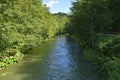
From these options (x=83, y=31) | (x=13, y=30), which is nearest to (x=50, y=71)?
(x=13, y=30)

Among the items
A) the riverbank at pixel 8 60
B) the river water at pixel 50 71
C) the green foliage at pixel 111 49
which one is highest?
the green foliage at pixel 111 49

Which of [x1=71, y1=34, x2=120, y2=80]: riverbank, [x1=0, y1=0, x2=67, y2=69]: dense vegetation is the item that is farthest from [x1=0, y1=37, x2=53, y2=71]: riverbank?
[x1=71, y1=34, x2=120, y2=80]: riverbank

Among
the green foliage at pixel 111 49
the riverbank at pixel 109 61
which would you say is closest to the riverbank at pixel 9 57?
the riverbank at pixel 109 61

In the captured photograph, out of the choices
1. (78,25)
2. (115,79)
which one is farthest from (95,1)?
(115,79)

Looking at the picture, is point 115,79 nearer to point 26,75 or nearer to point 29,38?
point 26,75

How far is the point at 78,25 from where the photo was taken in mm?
48250

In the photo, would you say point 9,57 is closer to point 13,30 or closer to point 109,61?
point 13,30

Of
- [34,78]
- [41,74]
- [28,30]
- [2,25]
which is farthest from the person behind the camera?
[28,30]

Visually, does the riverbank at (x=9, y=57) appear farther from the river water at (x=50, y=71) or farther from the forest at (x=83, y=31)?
the river water at (x=50, y=71)

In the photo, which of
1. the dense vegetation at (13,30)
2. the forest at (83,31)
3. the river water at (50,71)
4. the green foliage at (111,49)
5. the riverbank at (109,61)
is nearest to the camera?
the riverbank at (109,61)

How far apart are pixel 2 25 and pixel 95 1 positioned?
18458 millimetres

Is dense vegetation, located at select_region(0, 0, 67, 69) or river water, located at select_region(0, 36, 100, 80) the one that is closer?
river water, located at select_region(0, 36, 100, 80)

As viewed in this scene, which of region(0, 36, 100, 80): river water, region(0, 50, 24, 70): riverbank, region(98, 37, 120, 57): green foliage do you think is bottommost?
region(0, 36, 100, 80): river water

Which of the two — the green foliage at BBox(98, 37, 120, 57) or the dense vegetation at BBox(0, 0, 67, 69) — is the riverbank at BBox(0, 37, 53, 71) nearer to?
the dense vegetation at BBox(0, 0, 67, 69)
